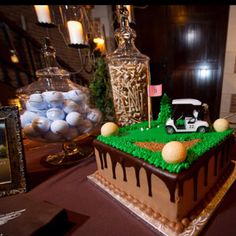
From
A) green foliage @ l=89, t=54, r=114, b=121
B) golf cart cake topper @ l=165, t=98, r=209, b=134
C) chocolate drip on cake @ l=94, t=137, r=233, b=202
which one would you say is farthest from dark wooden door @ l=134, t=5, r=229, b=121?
chocolate drip on cake @ l=94, t=137, r=233, b=202

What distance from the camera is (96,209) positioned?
570 millimetres

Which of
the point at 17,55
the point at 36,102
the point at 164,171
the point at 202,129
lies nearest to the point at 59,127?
the point at 36,102

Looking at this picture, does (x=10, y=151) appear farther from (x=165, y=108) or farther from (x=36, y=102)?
(x=165, y=108)

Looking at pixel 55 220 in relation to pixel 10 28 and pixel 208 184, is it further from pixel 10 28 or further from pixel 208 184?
pixel 10 28

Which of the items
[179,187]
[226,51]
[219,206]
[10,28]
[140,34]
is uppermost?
[10,28]

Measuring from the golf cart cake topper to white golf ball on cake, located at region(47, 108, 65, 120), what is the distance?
0.47 m

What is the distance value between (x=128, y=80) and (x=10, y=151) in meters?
0.66

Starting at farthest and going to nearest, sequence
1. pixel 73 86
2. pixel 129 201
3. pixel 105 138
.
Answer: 1. pixel 73 86
2. pixel 105 138
3. pixel 129 201

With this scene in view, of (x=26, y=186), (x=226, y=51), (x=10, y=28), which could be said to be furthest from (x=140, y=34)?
(x=26, y=186)

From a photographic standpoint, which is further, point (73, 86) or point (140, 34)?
point (140, 34)

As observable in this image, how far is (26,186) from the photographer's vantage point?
673 millimetres

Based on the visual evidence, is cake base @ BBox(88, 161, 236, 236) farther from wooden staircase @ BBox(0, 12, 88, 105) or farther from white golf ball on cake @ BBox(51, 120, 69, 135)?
wooden staircase @ BBox(0, 12, 88, 105)

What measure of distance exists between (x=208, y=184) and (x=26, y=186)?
0.67 m

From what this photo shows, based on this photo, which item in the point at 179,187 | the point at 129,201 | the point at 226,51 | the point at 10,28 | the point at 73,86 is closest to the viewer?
the point at 179,187
